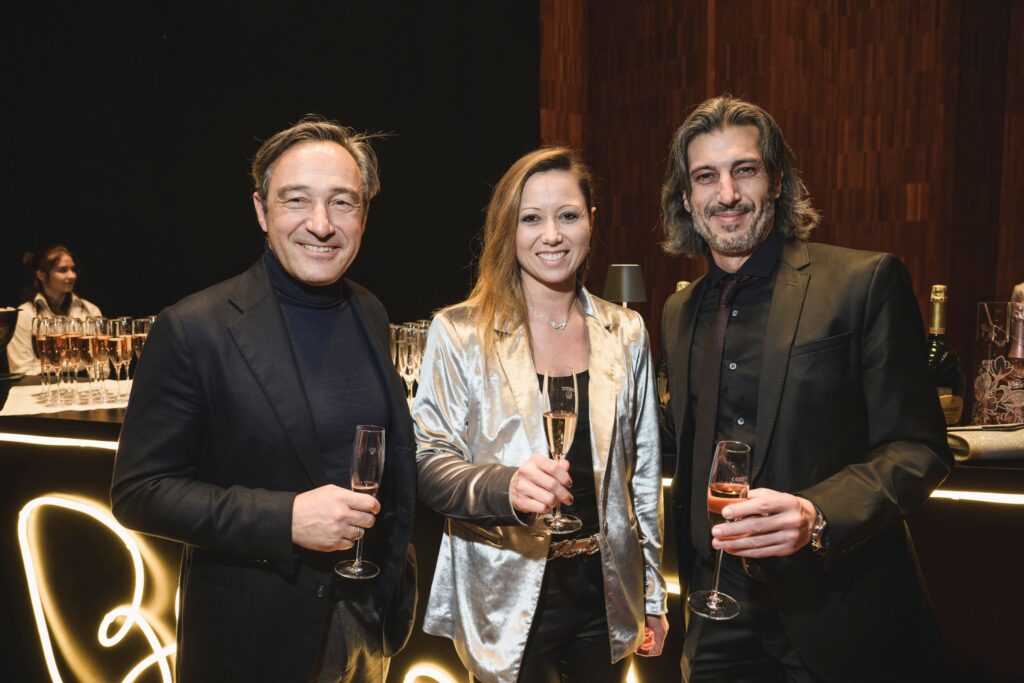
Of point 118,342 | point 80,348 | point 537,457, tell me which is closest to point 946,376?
point 537,457

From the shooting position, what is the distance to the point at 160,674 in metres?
2.56

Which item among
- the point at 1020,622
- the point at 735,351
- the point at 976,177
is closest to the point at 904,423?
the point at 735,351

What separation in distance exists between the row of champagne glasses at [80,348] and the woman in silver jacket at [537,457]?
1.84 meters

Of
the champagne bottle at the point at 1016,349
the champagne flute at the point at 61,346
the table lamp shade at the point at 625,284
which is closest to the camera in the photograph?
the champagne bottle at the point at 1016,349

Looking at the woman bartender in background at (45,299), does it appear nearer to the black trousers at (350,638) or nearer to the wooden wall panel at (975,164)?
the black trousers at (350,638)

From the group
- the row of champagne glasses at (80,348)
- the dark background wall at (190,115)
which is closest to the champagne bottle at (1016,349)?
the row of champagne glasses at (80,348)

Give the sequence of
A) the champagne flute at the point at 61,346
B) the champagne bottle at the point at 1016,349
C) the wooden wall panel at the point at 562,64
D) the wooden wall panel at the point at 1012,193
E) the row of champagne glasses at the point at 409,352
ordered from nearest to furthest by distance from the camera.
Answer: the champagne bottle at the point at 1016,349 < the row of champagne glasses at the point at 409,352 < the champagne flute at the point at 61,346 < the wooden wall panel at the point at 1012,193 < the wooden wall panel at the point at 562,64

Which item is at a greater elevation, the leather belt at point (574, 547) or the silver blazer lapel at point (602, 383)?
the silver blazer lapel at point (602, 383)

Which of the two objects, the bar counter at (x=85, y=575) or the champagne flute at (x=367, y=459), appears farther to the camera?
the bar counter at (x=85, y=575)

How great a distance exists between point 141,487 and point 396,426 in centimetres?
59

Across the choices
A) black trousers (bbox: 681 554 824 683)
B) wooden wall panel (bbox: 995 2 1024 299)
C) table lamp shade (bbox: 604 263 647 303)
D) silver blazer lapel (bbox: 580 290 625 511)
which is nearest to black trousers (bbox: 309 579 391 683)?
silver blazer lapel (bbox: 580 290 625 511)

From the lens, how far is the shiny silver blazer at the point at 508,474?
1.76m

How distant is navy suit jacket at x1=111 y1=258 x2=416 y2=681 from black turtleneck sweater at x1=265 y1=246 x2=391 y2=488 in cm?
5

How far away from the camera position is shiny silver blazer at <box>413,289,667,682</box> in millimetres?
1758
